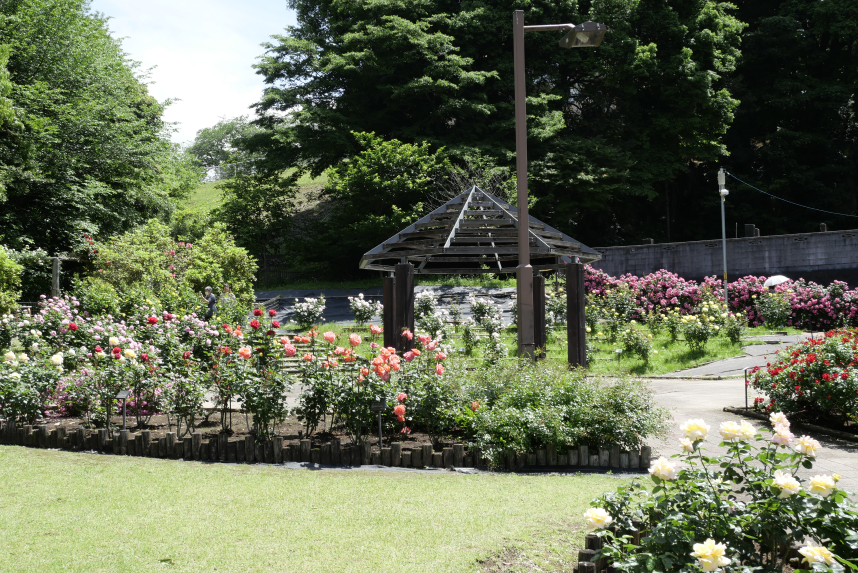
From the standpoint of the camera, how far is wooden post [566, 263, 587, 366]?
970 centimetres

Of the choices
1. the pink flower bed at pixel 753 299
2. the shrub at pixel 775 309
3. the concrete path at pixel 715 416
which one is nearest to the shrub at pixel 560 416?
the concrete path at pixel 715 416

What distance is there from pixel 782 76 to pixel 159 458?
35.0 meters

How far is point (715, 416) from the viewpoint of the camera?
8.64m

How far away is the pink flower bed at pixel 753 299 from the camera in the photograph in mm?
18641

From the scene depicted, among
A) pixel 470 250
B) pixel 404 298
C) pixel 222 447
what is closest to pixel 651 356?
Answer: pixel 470 250

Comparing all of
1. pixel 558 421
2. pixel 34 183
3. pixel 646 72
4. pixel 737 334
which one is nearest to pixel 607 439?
pixel 558 421

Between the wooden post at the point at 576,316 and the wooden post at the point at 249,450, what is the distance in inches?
199

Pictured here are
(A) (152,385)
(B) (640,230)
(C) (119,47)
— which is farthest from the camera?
(B) (640,230)

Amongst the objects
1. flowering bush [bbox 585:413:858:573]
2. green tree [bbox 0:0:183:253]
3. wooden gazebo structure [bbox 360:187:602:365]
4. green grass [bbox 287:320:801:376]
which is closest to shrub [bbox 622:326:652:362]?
green grass [bbox 287:320:801:376]

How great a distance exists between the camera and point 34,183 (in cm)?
2147

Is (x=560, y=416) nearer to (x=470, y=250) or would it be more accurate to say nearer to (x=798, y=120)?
(x=470, y=250)

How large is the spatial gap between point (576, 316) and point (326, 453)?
4924 millimetres

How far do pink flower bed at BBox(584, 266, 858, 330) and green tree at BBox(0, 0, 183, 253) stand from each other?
17.0 m

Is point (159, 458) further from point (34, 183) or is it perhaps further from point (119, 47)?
point (119, 47)
